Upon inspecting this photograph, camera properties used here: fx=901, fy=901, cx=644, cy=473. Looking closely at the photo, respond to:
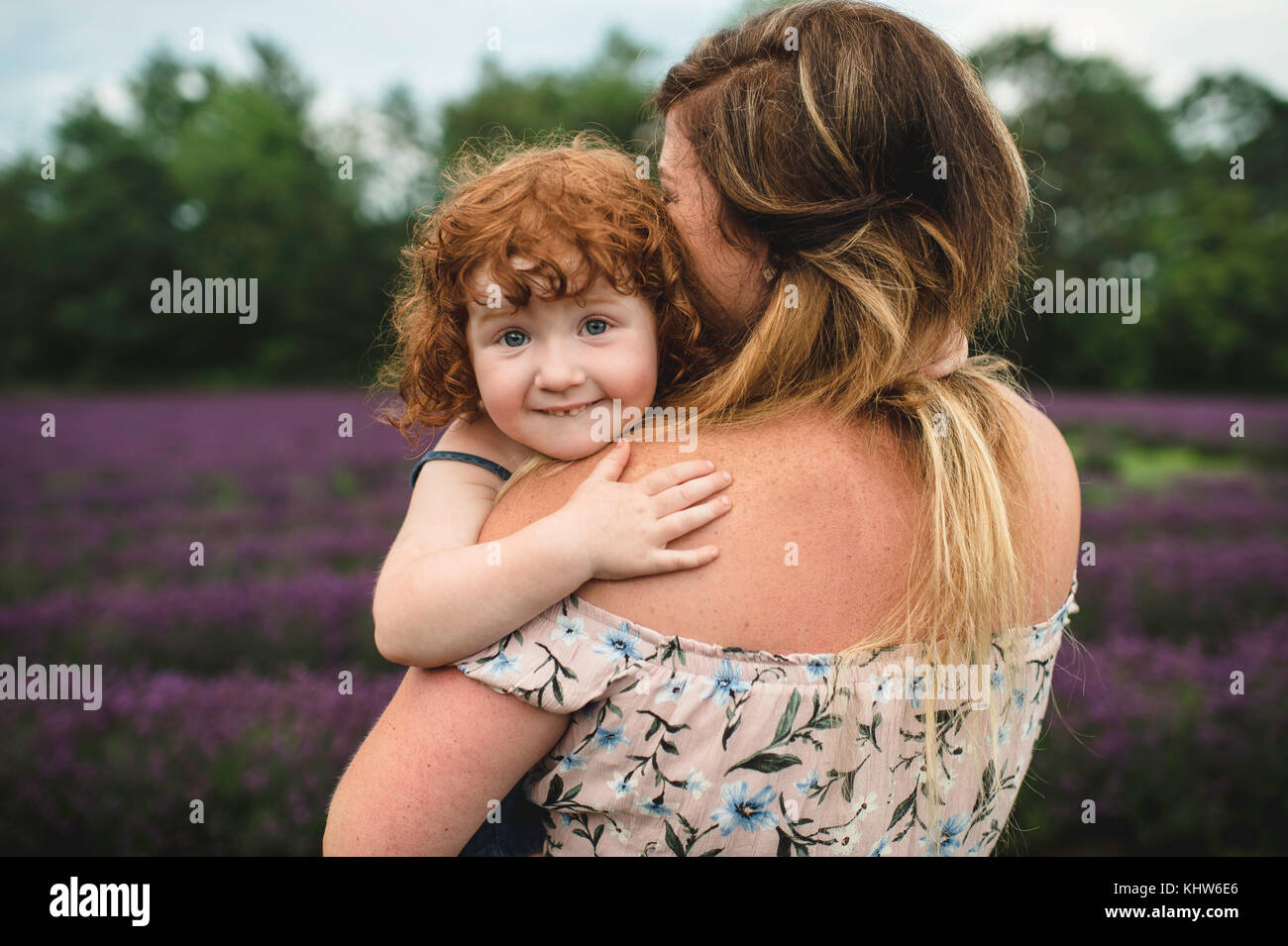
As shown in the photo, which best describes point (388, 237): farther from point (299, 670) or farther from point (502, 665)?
point (502, 665)

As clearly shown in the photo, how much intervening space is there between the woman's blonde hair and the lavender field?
1.02m

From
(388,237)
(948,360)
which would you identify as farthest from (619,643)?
(388,237)

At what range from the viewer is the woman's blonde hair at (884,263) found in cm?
122

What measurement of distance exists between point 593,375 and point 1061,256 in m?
28.2

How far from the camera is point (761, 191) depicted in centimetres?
125

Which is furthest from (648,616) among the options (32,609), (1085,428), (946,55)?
(1085,428)

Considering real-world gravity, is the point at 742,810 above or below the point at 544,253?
below

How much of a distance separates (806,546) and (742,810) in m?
0.36

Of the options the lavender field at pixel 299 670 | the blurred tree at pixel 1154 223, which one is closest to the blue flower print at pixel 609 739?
the lavender field at pixel 299 670

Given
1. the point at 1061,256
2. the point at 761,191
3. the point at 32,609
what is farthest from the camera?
the point at 1061,256

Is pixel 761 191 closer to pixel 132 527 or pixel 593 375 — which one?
pixel 593 375

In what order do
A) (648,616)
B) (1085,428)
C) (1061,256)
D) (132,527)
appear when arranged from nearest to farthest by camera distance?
(648,616)
(132,527)
(1085,428)
(1061,256)

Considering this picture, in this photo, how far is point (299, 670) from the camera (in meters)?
3.44

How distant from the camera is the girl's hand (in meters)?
1.12
